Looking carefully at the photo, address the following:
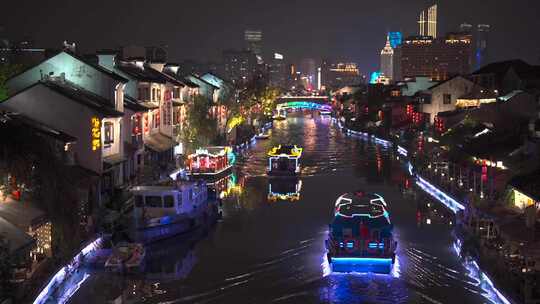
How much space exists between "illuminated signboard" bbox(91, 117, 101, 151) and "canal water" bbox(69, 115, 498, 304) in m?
6.45

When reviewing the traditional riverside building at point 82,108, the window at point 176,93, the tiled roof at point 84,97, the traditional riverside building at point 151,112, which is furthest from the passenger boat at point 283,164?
the tiled roof at point 84,97

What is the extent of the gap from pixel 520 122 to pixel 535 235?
25913 millimetres

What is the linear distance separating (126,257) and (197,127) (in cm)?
3146

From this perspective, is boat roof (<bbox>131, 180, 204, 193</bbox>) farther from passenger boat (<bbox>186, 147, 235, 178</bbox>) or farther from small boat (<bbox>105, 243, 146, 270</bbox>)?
passenger boat (<bbox>186, 147, 235, 178</bbox>)

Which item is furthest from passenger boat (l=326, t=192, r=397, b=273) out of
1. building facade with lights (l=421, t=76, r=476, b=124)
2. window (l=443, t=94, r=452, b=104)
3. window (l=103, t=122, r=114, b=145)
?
window (l=443, t=94, r=452, b=104)

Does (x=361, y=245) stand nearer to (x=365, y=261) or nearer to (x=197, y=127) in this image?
(x=365, y=261)

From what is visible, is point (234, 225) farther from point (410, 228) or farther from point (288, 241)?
point (410, 228)

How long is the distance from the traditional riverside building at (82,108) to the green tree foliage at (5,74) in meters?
0.63

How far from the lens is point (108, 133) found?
34.9 meters

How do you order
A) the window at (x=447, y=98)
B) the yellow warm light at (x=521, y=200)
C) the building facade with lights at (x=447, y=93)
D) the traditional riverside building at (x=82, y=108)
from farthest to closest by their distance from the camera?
the window at (x=447, y=98) → the building facade with lights at (x=447, y=93) → the traditional riverside building at (x=82, y=108) → the yellow warm light at (x=521, y=200)

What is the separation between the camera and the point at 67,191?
2322cm

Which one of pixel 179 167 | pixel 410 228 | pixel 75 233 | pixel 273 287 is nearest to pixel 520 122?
pixel 410 228

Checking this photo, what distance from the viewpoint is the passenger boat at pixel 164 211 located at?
28.2 metres

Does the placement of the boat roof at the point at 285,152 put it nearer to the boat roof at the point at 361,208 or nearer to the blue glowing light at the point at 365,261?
the boat roof at the point at 361,208
